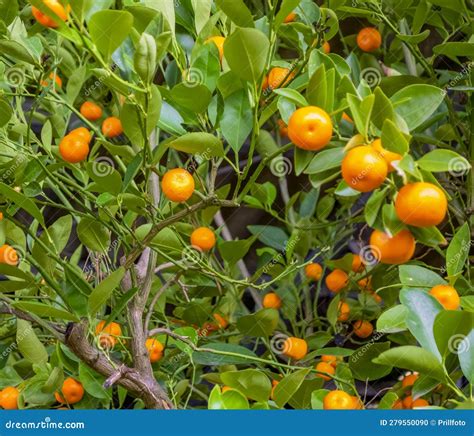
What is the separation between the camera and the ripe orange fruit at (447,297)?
0.61 meters

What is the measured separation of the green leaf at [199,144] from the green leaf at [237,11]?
0.10m

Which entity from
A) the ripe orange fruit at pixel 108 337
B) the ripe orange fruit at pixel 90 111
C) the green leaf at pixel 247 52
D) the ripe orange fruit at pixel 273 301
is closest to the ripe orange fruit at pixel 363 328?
the ripe orange fruit at pixel 273 301

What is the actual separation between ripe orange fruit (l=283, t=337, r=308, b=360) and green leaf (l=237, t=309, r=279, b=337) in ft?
0.18

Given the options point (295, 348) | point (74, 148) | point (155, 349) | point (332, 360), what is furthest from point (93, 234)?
point (332, 360)

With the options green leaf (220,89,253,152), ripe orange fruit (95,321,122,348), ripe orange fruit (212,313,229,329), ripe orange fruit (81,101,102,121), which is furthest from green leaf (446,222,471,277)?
ripe orange fruit (81,101,102,121)

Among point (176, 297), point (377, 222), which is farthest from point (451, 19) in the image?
point (176, 297)

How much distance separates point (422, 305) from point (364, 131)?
5.7 inches

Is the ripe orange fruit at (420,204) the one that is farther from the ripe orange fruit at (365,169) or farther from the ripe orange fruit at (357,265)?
the ripe orange fruit at (357,265)

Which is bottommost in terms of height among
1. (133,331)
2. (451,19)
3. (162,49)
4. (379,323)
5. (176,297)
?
(176,297)

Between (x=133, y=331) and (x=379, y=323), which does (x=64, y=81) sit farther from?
(x=379, y=323)

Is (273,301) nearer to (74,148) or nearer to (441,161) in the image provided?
(74,148)

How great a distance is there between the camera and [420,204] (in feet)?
1.59

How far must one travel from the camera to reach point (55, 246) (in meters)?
0.86

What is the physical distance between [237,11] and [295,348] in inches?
18.1
